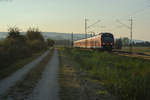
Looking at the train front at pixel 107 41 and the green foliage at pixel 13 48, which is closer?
the green foliage at pixel 13 48

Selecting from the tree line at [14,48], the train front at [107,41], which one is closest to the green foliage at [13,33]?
the tree line at [14,48]

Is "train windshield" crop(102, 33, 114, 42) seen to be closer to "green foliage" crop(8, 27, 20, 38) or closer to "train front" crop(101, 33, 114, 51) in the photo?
"train front" crop(101, 33, 114, 51)

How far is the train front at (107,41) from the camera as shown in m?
36.1

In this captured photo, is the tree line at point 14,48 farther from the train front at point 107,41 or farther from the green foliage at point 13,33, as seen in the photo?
the train front at point 107,41

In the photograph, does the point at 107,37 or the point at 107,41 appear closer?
the point at 107,41

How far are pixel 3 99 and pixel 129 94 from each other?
486cm

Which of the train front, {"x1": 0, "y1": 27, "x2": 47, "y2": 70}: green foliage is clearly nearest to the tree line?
{"x1": 0, "y1": 27, "x2": 47, "y2": 70}: green foliage

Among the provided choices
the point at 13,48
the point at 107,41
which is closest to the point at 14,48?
the point at 13,48

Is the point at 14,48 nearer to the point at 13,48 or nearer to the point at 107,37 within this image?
the point at 13,48

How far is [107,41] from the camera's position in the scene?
36250 mm

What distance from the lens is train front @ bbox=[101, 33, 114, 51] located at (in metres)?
36.1

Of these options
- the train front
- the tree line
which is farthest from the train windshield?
the tree line

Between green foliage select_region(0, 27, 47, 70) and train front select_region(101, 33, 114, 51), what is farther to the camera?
train front select_region(101, 33, 114, 51)

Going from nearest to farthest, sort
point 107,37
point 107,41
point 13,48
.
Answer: point 13,48 → point 107,41 → point 107,37
